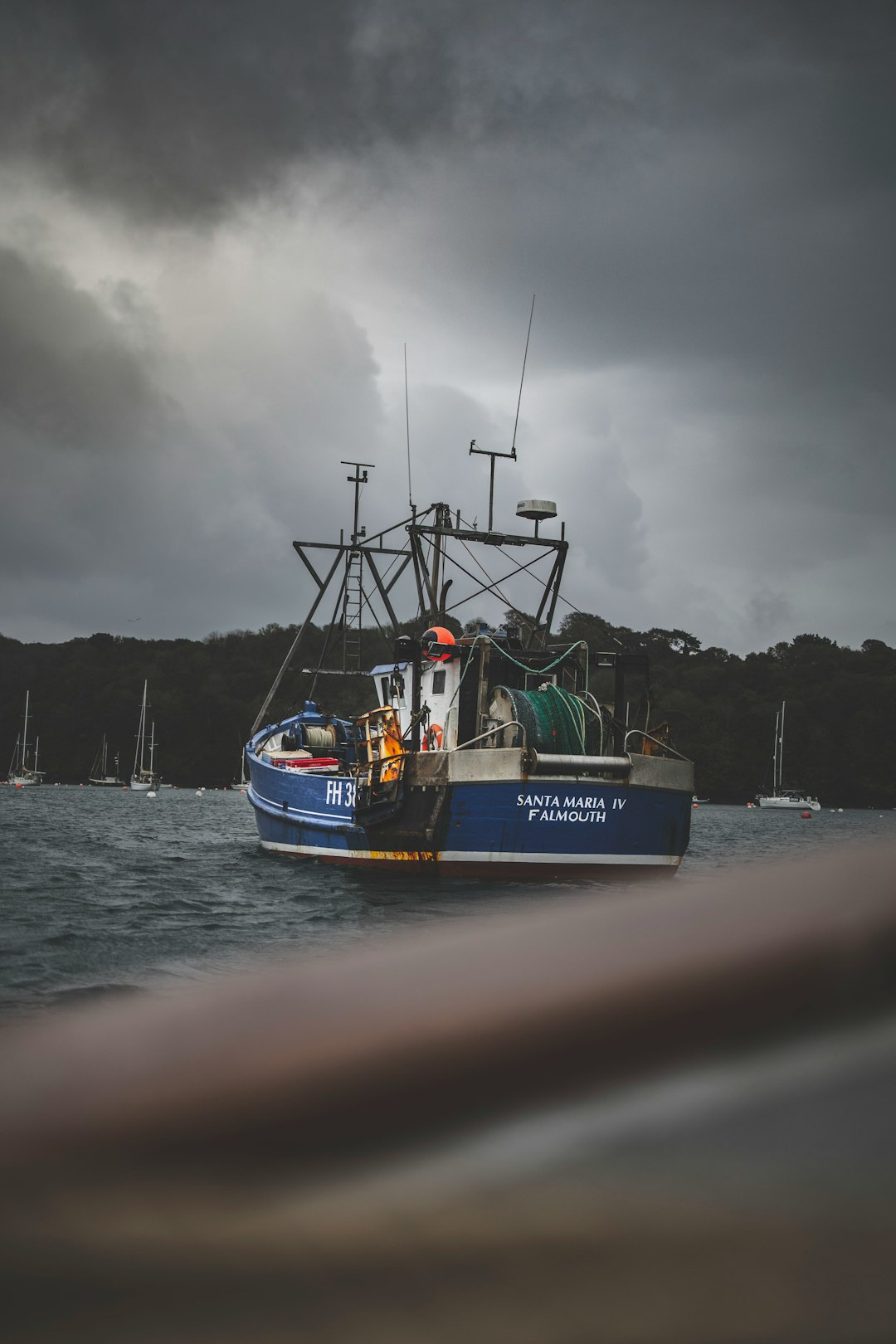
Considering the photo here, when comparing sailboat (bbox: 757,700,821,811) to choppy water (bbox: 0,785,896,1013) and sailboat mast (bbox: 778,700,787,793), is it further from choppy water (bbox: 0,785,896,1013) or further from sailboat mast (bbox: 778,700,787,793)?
choppy water (bbox: 0,785,896,1013)

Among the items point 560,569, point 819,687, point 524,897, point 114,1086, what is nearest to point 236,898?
point 524,897

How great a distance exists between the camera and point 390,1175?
1.89 feet

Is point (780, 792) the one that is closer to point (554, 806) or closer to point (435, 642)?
point (435, 642)

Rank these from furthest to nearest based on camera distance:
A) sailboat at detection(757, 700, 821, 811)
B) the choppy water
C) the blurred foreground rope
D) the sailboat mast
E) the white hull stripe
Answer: the sailboat mast < sailboat at detection(757, 700, 821, 811) < the white hull stripe < the choppy water < the blurred foreground rope

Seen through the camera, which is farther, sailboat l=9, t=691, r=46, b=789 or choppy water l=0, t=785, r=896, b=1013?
sailboat l=9, t=691, r=46, b=789

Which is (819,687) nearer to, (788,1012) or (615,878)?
(615,878)

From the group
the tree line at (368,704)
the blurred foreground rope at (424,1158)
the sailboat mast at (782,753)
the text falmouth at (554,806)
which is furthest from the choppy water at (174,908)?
the sailboat mast at (782,753)

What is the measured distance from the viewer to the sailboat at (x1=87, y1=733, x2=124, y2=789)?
136m

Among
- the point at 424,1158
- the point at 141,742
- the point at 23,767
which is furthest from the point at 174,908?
the point at 23,767

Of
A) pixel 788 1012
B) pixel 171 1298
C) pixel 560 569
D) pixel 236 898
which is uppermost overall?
pixel 560 569

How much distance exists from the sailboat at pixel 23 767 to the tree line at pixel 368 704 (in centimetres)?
469

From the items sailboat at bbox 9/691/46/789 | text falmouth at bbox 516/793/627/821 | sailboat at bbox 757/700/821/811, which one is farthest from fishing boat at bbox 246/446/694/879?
sailboat at bbox 9/691/46/789

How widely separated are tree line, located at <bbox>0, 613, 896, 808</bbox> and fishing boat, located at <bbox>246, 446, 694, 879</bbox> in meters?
52.0

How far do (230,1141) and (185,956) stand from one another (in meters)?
10.1
